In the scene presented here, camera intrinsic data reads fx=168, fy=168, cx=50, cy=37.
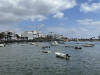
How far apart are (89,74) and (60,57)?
92.7ft

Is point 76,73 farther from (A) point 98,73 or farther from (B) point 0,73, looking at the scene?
(B) point 0,73

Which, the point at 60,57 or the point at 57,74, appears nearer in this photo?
the point at 57,74

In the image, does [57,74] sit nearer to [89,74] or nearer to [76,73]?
[76,73]

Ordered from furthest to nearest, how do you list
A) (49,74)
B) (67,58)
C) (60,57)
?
(60,57) → (67,58) → (49,74)

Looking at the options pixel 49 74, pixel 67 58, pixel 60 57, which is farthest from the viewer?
pixel 60 57

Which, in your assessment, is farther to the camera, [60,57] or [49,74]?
[60,57]

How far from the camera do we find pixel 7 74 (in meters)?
34.2

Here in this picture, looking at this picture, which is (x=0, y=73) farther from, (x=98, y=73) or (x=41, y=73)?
(x=98, y=73)

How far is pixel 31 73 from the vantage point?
3497 centimetres

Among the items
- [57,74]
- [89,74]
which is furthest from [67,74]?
[89,74]

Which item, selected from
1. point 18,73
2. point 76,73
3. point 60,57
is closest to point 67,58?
point 60,57

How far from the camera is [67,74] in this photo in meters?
34.5

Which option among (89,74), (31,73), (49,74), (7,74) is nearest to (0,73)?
(7,74)

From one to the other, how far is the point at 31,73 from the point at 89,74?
474 inches
